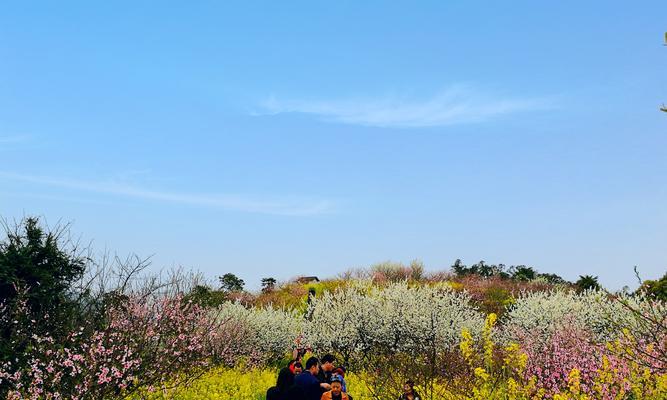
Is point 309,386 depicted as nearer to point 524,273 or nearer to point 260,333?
point 260,333

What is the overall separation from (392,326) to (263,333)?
238 inches

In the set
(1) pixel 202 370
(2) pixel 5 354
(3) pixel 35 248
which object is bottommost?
(1) pixel 202 370

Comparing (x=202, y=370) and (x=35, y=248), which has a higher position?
(x=35, y=248)

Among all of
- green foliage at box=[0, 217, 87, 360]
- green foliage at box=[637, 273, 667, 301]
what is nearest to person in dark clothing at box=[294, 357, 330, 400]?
green foliage at box=[0, 217, 87, 360]

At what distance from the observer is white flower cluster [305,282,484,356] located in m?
20.9

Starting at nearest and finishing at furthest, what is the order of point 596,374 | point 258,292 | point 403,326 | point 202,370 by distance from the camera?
point 596,374, point 202,370, point 403,326, point 258,292

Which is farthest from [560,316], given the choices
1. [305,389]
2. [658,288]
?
[305,389]

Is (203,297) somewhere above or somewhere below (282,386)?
above

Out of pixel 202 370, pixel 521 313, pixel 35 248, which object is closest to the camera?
pixel 35 248

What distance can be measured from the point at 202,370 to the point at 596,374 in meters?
11.0

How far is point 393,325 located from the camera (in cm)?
2116

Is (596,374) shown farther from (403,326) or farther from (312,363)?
(403,326)

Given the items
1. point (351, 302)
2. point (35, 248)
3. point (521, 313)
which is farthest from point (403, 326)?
point (35, 248)

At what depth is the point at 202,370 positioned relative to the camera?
19250 mm
